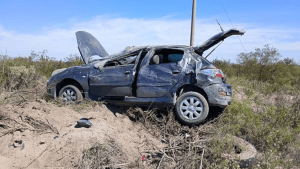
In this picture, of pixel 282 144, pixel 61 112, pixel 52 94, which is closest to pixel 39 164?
pixel 61 112

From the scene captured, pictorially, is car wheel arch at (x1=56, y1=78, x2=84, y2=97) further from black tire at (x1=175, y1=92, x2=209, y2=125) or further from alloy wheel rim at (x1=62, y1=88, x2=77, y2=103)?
black tire at (x1=175, y1=92, x2=209, y2=125)

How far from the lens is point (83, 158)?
4742mm

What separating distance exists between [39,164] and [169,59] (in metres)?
3.85

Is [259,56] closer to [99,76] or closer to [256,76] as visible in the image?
[256,76]

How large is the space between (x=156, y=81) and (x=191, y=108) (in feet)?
3.35

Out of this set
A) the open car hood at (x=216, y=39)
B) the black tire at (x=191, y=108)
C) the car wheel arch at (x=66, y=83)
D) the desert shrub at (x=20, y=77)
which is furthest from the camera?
the desert shrub at (x=20, y=77)

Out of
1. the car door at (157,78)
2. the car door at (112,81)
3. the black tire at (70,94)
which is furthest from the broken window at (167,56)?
the black tire at (70,94)

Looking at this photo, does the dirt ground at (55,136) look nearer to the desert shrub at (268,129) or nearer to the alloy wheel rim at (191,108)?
the alloy wheel rim at (191,108)

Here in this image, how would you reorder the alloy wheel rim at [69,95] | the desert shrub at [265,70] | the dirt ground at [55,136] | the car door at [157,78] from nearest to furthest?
the dirt ground at [55,136], the car door at [157,78], the alloy wheel rim at [69,95], the desert shrub at [265,70]

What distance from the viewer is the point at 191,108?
6566mm

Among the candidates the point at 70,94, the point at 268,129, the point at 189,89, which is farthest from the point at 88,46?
the point at 268,129

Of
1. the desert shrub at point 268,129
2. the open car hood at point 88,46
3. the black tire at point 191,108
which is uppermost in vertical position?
the open car hood at point 88,46

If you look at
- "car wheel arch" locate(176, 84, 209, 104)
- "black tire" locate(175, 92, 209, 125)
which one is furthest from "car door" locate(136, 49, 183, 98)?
"black tire" locate(175, 92, 209, 125)

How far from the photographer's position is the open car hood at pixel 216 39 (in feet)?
22.4
